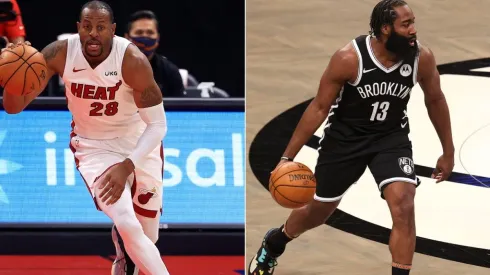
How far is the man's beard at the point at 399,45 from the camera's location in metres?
6.64

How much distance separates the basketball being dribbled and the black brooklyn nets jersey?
0.43 m

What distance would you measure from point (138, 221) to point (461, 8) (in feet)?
9.47

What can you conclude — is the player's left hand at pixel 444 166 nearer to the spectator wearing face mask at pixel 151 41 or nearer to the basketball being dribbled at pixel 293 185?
the basketball being dribbled at pixel 293 185

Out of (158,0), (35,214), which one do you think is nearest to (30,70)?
(35,214)

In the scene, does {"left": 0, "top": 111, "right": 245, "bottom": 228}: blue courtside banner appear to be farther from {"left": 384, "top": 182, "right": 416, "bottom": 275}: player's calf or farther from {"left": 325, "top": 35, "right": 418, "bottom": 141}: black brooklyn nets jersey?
{"left": 384, "top": 182, "right": 416, "bottom": 275}: player's calf

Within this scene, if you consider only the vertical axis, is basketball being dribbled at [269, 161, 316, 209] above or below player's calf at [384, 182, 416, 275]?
above

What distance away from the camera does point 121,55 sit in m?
6.63

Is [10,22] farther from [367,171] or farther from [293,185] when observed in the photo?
[293,185]

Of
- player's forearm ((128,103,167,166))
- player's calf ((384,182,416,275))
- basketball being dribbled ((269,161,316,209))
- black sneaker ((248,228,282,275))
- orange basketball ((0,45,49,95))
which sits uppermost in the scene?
orange basketball ((0,45,49,95))

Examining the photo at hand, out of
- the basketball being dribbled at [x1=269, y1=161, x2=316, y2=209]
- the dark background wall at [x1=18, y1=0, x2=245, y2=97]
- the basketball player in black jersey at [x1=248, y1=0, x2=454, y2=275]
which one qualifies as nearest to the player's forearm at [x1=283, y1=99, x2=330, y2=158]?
the basketball player in black jersey at [x1=248, y1=0, x2=454, y2=275]

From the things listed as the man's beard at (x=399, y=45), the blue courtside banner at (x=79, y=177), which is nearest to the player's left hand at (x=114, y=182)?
the man's beard at (x=399, y=45)

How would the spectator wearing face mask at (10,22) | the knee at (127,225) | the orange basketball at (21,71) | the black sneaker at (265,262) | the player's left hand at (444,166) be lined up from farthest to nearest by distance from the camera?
the spectator wearing face mask at (10,22) < the black sneaker at (265,262) < the player's left hand at (444,166) < the knee at (127,225) < the orange basketball at (21,71)

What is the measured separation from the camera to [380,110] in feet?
22.4

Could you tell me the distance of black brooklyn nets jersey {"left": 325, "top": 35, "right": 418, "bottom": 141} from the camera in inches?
265
